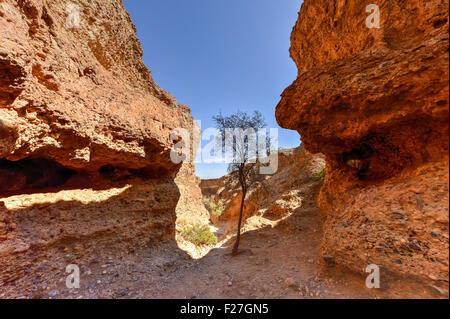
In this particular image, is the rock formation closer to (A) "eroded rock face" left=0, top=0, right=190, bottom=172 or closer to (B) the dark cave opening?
(A) "eroded rock face" left=0, top=0, right=190, bottom=172

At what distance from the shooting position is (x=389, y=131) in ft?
13.3

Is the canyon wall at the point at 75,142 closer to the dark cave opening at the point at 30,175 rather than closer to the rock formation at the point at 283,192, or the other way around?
the dark cave opening at the point at 30,175

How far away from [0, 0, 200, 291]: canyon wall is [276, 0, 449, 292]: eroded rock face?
6.31 metres

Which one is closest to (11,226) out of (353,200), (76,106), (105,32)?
(76,106)

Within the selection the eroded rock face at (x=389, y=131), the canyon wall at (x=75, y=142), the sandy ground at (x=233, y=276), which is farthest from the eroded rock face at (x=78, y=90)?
the eroded rock face at (x=389, y=131)

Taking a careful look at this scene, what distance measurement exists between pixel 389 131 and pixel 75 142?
30.0ft

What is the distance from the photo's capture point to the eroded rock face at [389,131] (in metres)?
2.84

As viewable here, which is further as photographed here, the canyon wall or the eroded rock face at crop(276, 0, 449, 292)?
the canyon wall

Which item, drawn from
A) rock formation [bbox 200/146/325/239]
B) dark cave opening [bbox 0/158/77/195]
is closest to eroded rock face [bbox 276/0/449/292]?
rock formation [bbox 200/146/325/239]

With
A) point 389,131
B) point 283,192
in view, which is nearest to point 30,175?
point 389,131

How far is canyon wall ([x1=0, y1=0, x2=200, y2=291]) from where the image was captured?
3693 millimetres

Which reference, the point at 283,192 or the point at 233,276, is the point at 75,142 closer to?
the point at 233,276

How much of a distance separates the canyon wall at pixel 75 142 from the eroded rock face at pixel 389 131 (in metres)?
6.31

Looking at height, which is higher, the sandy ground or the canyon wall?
the canyon wall
